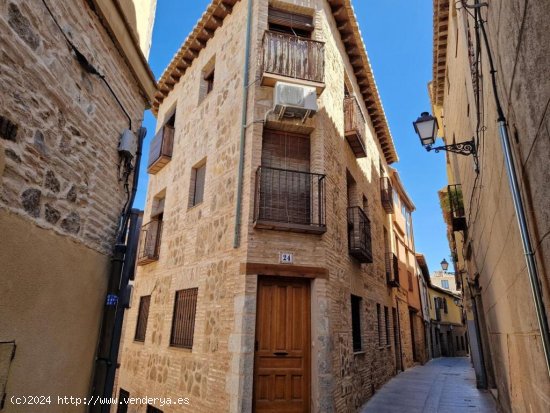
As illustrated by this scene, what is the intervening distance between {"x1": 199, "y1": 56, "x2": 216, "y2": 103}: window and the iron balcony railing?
278cm

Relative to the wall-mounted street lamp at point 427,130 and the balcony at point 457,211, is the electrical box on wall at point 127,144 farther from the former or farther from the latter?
the balcony at point 457,211

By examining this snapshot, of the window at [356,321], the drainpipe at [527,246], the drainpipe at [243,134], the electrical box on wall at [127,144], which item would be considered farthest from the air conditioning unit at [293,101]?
the drainpipe at [527,246]

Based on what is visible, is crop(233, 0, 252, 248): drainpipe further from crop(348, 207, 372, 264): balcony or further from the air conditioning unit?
crop(348, 207, 372, 264): balcony

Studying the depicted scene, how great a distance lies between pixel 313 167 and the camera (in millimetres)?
8031

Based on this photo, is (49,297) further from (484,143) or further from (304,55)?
(304,55)

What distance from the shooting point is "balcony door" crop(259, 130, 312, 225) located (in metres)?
7.59

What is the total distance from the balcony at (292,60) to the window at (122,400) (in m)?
8.82

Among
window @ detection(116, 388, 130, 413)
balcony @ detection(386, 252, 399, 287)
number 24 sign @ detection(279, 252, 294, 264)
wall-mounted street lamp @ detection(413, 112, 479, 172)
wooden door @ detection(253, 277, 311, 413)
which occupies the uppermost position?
wall-mounted street lamp @ detection(413, 112, 479, 172)

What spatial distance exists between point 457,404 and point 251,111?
27.5 ft

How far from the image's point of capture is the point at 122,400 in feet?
31.5

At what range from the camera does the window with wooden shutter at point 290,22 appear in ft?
29.7

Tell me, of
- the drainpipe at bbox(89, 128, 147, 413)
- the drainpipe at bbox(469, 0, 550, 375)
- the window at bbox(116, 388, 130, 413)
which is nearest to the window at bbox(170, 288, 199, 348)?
the window at bbox(116, 388, 130, 413)

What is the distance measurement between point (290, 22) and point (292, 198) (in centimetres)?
479

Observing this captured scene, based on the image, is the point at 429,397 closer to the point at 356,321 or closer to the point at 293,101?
the point at 356,321
